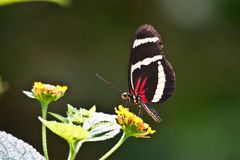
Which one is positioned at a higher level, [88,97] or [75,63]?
[75,63]

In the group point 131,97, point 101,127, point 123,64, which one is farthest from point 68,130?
point 123,64

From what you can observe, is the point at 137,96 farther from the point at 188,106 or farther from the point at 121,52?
the point at 121,52

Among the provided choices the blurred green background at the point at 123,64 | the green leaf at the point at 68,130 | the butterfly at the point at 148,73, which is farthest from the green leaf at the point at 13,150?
the blurred green background at the point at 123,64

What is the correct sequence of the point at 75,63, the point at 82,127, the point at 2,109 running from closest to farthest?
the point at 82,127 < the point at 2,109 < the point at 75,63

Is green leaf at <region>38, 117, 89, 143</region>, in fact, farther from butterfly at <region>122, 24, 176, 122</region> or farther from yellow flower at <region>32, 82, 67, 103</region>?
butterfly at <region>122, 24, 176, 122</region>

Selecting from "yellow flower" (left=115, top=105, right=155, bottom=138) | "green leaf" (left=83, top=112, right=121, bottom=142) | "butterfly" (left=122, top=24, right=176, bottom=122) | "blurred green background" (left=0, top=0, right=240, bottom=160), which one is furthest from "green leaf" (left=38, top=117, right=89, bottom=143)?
"blurred green background" (left=0, top=0, right=240, bottom=160)

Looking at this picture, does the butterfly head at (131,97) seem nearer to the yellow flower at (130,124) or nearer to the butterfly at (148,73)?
the butterfly at (148,73)

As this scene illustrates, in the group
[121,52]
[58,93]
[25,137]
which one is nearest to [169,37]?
[121,52]
